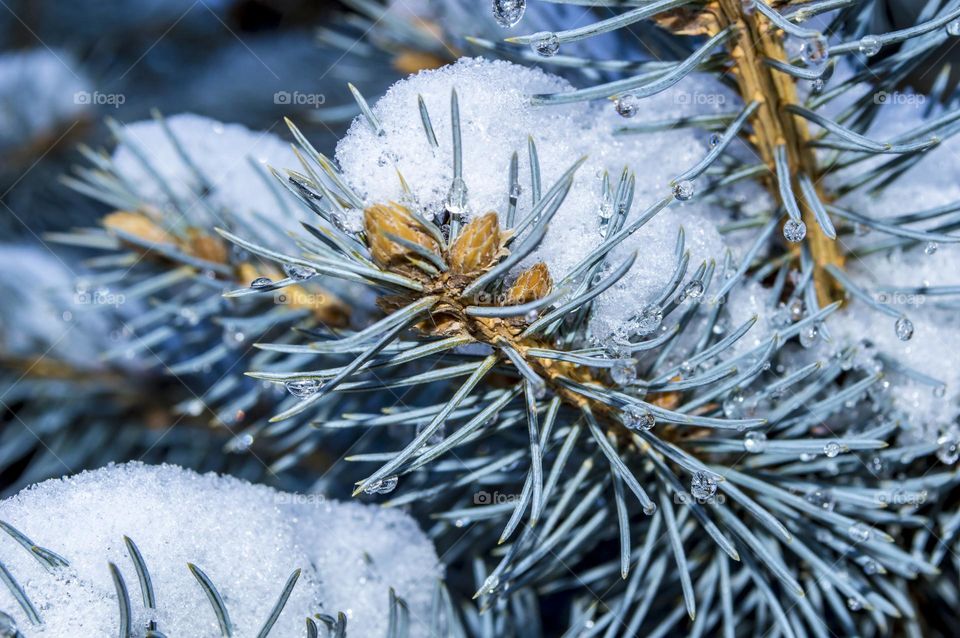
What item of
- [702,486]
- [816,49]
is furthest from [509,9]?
[702,486]

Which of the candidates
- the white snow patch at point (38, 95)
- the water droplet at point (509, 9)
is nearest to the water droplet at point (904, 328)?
the water droplet at point (509, 9)

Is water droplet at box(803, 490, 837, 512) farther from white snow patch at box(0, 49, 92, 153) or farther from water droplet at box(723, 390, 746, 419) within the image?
white snow patch at box(0, 49, 92, 153)

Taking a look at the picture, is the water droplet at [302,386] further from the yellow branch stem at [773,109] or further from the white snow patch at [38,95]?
the white snow patch at [38,95]

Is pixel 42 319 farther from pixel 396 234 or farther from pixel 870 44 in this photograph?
pixel 870 44

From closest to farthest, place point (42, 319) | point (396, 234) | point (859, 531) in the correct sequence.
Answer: point (396, 234) < point (859, 531) < point (42, 319)

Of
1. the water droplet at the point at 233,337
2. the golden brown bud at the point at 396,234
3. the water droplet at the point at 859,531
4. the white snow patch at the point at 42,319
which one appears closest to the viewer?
the golden brown bud at the point at 396,234

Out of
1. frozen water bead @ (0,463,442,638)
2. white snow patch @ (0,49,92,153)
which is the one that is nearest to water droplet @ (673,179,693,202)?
frozen water bead @ (0,463,442,638)

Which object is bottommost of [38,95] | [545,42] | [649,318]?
[649,318]
